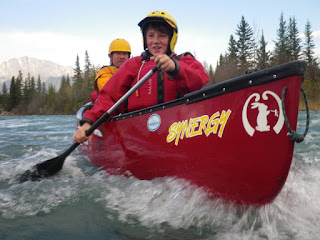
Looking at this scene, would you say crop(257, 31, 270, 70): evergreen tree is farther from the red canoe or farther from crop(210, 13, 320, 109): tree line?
the red canoe

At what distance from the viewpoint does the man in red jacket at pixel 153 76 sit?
273 centimetres

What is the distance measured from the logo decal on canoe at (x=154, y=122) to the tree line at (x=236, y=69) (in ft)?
24.1

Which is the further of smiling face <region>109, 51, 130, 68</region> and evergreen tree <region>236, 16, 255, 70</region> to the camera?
evergreen tree <region>236, 16, 255, 70</region>

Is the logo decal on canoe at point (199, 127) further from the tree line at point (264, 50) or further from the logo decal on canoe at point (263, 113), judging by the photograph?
the tree line at point (264, 50)

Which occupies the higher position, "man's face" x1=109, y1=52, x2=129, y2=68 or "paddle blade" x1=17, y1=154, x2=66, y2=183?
"man's face" x1=109, y1=52, x2=129, y2=68

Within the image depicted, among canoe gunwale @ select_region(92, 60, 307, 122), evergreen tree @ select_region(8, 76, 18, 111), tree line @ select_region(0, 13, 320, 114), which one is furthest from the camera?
evergreen tree @ select_region(8, 76, 18, 111)

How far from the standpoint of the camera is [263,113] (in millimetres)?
1789

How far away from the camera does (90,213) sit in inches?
89.7

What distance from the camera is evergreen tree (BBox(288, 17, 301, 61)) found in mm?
43562

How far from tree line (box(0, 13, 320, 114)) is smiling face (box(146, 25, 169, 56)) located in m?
6.61

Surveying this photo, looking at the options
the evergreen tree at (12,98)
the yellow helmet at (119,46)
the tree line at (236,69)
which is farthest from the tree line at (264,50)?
the evergreen tree at (12,98)

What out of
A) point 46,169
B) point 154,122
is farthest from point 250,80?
point 46,169

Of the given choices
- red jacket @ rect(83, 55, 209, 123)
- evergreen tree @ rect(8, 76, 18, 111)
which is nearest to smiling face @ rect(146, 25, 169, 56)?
red jacket @ rect(83, 55, 209, 123)

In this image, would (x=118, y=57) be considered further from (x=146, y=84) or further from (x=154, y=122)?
(x=154, y=122)
